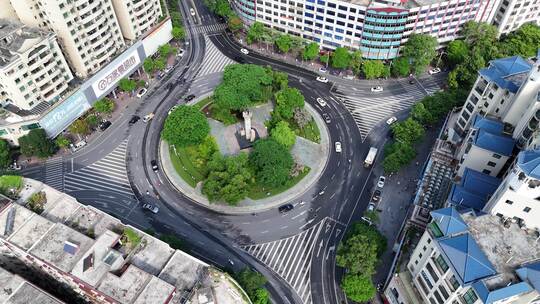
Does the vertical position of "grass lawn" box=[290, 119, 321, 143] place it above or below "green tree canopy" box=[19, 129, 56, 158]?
below

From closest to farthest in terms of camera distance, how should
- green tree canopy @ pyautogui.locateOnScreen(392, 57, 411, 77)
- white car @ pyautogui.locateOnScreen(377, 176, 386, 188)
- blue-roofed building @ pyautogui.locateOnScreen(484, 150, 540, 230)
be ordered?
1. blue-roofed building @ pyautogui.locateOnScreen(484, 150, 540, 230)
2. white car @ pyautogui.locateOnScreen(377, 176, 386, 188)
3. green tree canopy @ pyautogui.locateOnScreen(392, 57, 411, 77)

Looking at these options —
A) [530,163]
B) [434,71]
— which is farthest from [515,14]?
[530,163]

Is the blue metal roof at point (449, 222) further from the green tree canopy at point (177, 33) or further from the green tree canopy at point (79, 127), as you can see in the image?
the green tree canopy at point (177, 33)

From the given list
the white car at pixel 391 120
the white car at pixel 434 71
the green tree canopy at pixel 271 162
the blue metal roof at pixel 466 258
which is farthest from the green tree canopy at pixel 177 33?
the blue metal roof at pixel 466 258

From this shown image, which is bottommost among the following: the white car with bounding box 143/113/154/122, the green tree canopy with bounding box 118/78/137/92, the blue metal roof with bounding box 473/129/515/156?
the white car with bounding box 143/113/154/122

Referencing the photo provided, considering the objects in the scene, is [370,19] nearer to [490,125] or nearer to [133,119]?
[490,125]

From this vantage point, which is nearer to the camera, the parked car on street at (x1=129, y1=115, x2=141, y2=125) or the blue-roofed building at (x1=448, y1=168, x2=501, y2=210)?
the blue-roofed building at (x1=448, y1=168, x2=501, y2=210)

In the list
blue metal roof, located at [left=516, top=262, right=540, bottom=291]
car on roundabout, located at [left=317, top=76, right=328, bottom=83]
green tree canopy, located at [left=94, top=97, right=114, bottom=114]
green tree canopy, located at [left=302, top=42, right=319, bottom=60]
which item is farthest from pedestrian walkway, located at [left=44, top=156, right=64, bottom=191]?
blue metal roof, located at [left=516, top=262, right=540, bottom=291]

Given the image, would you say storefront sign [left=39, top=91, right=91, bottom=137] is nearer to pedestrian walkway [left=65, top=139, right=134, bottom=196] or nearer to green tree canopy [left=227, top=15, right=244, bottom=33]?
pedestrian walkway [left=65, top=139, right=134, bottom=196]
